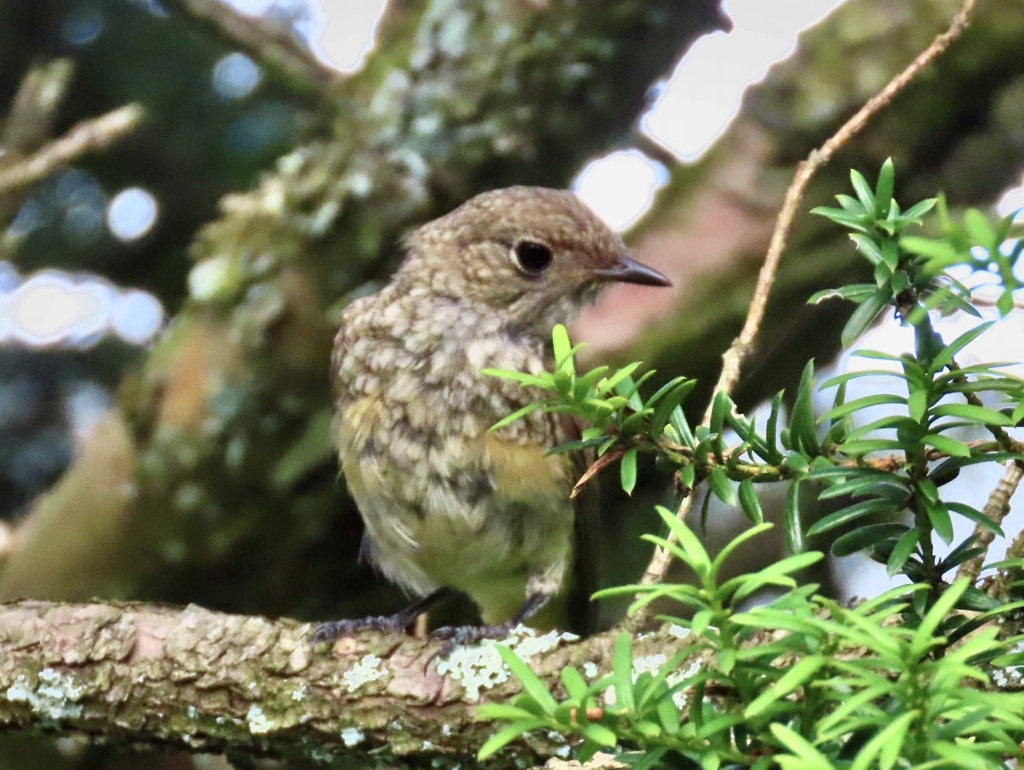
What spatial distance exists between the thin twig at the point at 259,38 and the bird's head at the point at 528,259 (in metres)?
0.34

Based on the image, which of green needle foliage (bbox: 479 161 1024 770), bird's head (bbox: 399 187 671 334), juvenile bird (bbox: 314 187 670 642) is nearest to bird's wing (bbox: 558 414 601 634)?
juvenile bird (bbox: 314 187 670 642)

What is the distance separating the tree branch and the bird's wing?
293 millimetres

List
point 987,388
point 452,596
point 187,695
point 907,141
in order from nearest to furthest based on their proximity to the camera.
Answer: point 987,388 → point 187,695 → point 907,141 → point 452,596

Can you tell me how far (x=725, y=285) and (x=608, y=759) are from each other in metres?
0.68

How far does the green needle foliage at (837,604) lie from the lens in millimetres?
357

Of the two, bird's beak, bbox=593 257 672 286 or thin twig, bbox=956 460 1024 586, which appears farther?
bird's beak, bbox=593 257 672 286

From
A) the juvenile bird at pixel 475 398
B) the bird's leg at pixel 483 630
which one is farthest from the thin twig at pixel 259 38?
the bird's leg at pixel 483 630

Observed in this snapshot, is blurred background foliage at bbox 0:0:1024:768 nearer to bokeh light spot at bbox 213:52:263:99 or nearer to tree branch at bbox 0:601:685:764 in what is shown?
bokeh light spot at bbox 213:52:263:99

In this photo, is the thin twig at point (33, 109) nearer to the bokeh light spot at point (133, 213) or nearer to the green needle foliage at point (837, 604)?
the bokeh light spot at point (133, 213)

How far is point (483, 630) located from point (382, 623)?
21cm

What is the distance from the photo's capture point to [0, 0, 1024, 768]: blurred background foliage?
4.29 feet

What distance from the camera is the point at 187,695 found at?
2.84ft

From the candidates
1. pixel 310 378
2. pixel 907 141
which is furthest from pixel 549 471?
pixel 907 141

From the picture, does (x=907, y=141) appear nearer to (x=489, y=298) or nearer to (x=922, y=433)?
(x=489, y=298)
